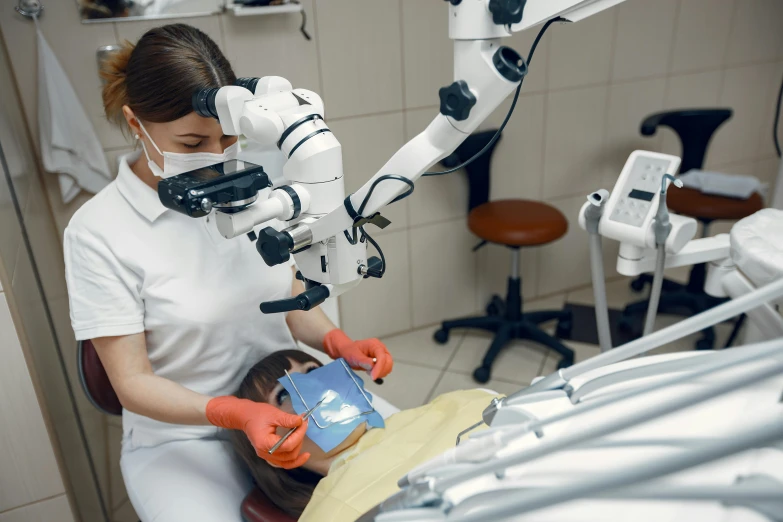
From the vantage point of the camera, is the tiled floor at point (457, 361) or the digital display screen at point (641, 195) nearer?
the digital display screen at point (641, 195)

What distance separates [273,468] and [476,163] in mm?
1657

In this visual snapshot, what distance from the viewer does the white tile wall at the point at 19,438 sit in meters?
1.18

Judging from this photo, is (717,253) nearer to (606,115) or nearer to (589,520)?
(589,520)

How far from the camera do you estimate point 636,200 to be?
3.76ft

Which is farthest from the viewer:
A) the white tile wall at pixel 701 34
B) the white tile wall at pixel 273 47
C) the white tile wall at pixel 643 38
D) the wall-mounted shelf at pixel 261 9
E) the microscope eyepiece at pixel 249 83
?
the white tile wall at pixel 701 34

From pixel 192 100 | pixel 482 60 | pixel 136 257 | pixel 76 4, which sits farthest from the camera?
pixel 76 4

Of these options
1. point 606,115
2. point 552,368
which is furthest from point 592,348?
point 606,115

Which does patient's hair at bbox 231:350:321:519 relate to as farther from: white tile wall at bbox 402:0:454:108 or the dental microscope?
white tile wall at bbox 402:0:454:108

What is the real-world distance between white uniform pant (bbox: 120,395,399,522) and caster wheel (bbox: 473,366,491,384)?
51.7 inches

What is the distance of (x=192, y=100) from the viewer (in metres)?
1.05

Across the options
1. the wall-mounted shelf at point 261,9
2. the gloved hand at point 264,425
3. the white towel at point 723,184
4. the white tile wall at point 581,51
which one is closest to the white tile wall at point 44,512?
the gloved hand at point 264,425

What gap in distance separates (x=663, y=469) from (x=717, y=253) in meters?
0.89

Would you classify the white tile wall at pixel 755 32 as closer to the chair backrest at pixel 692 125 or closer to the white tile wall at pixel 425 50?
the chair backrest at pixel 692 125

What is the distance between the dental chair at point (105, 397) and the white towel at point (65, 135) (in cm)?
87
